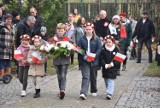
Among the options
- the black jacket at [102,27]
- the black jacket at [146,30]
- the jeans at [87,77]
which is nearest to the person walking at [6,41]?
the black jacket at [102,27]

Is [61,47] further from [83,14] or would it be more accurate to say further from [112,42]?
[83,14]

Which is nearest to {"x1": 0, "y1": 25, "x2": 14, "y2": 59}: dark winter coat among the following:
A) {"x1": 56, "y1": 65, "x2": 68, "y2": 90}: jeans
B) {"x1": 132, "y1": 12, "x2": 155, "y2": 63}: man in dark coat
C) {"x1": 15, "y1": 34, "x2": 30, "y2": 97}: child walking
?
{"x1": 15, "y1": 34, "x2": 30, "y2": 97}: child walking

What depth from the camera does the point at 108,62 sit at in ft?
35.4

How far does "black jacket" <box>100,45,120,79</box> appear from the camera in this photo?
10.7m

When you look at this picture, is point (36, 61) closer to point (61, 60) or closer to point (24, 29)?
point (61, 60)

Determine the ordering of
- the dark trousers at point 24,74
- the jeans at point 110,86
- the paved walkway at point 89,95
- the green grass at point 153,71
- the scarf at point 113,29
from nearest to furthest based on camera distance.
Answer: the paved walkway at point 89,95 < the jeans at point 110,86 < the dark trousers at point 24,74 < the scarf at point 113,29 < the green grass at point 153,71

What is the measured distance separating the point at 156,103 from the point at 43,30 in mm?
5816

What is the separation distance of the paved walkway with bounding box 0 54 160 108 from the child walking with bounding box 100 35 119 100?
1.07 ft

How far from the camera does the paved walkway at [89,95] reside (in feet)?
32.4

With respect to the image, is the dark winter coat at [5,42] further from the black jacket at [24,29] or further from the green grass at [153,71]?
the green grass at [153,71]

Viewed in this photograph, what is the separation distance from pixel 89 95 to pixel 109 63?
38.7 inches

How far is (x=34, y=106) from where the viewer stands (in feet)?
32.1

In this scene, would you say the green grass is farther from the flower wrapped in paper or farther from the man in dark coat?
the flower wrapped in paper

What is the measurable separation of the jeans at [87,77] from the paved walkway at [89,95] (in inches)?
8.7
